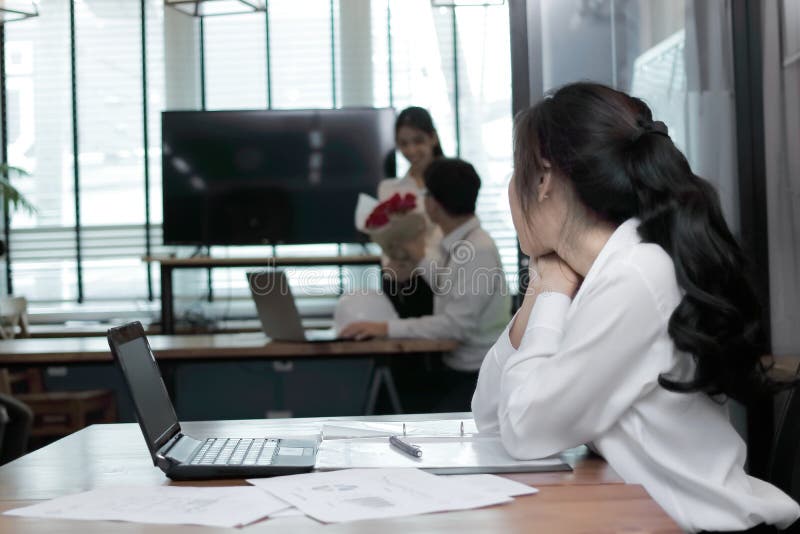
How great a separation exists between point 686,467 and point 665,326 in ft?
0.63

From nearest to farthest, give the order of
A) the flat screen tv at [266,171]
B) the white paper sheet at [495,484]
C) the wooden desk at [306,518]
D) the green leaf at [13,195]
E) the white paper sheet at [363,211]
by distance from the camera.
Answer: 1. the wooden desk at [306,518]
2. the white paper sheet at [495,484]
3. the white paper sheet at [363,211]
4. the flat screen tv at [266,171]
5. the green leaf at [13,195]

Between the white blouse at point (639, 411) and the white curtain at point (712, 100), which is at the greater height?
the white curtain at point (712, 100)

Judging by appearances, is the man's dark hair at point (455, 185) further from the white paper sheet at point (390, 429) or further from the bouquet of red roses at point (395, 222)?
the white paper sheet at point (390, 429)

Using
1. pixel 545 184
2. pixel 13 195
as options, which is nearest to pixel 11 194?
pixel 13 195

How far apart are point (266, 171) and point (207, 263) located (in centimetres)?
92

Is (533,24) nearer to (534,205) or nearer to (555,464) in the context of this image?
(534,205)

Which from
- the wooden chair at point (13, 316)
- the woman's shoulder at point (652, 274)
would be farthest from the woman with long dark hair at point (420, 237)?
the wooden chair at point (13, 316)

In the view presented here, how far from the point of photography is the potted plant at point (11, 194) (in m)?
7.28

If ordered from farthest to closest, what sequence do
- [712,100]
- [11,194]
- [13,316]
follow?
[11,194] → [13,316] → [712,100]

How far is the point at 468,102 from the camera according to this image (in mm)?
7836

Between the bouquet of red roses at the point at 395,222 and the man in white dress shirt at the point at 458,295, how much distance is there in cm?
6

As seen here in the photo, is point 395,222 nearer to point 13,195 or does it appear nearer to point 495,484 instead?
point 495,484

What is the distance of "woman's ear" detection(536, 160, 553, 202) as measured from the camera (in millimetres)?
1605

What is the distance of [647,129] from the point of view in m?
1.53
